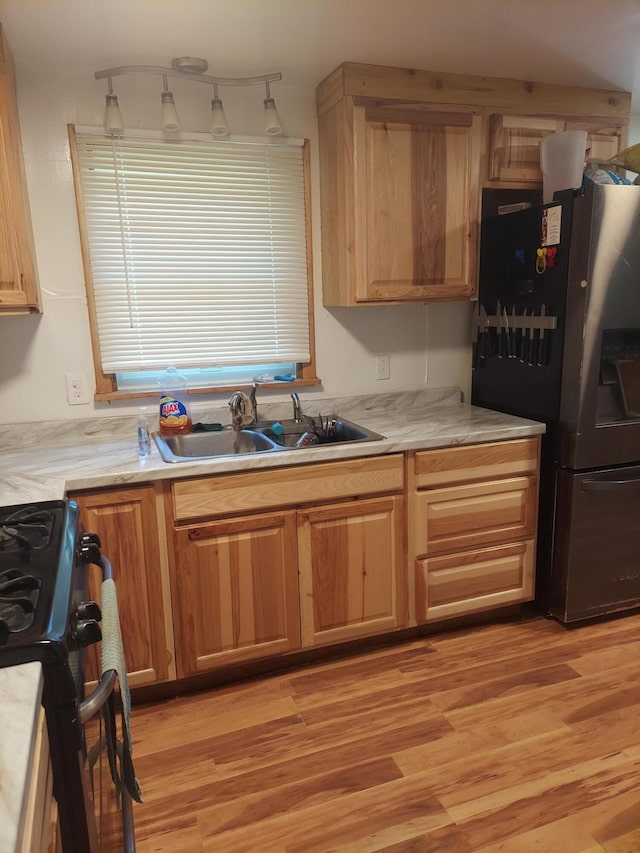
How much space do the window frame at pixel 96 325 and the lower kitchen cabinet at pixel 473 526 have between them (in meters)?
0.72

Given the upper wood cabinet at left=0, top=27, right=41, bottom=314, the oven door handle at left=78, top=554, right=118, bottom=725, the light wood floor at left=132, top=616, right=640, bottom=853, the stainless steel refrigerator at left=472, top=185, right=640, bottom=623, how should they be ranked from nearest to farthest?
the oven door handle at left=78, top=554, right=118, bottom=725, the light wood floor at left=132, top=616, right=640, bottom=853, the upper wood cabinet at left=0, top=27, right=41, bottom=314, the stainless steel refrigerator at left=472, top=185, right=640, bottom=623

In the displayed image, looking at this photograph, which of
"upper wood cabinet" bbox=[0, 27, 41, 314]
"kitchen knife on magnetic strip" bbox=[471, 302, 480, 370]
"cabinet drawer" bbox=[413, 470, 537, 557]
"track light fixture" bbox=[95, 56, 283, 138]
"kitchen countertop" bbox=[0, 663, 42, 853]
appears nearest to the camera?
"kitchen countertop" bbox=[0, 663, 42, 853]

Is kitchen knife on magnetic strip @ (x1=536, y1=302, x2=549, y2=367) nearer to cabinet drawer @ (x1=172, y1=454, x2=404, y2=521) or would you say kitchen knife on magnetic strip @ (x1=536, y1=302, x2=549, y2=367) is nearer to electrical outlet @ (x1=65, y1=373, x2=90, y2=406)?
cabinet drawer @ (x1=172, y1=454, x2=404, y2=521)

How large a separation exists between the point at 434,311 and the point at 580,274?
0.75 meters

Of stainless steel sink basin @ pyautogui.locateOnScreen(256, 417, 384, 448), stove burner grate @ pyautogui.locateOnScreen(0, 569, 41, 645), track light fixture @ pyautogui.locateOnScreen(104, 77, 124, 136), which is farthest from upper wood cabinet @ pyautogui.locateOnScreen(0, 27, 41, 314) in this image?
stove burner grate @ pyautogui.locateOnScreen(0, 569, 41, 645)

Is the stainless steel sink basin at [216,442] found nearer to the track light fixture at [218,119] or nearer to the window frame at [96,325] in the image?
the window frame at [96,325]

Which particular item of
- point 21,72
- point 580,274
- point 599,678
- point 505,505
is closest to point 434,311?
point 580,274

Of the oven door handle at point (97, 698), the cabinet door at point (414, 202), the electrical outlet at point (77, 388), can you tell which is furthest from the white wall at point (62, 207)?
the oven door handle at point (97, 698)

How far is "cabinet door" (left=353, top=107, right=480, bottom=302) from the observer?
93.0 inches

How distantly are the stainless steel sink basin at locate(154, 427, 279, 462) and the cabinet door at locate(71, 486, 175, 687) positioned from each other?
422 millimetres

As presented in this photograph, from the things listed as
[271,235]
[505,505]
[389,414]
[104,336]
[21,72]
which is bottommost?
[505,505]

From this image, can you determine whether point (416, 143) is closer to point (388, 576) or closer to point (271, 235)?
point (271, 235)

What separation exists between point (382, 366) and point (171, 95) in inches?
54.9

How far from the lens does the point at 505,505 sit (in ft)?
8.21
